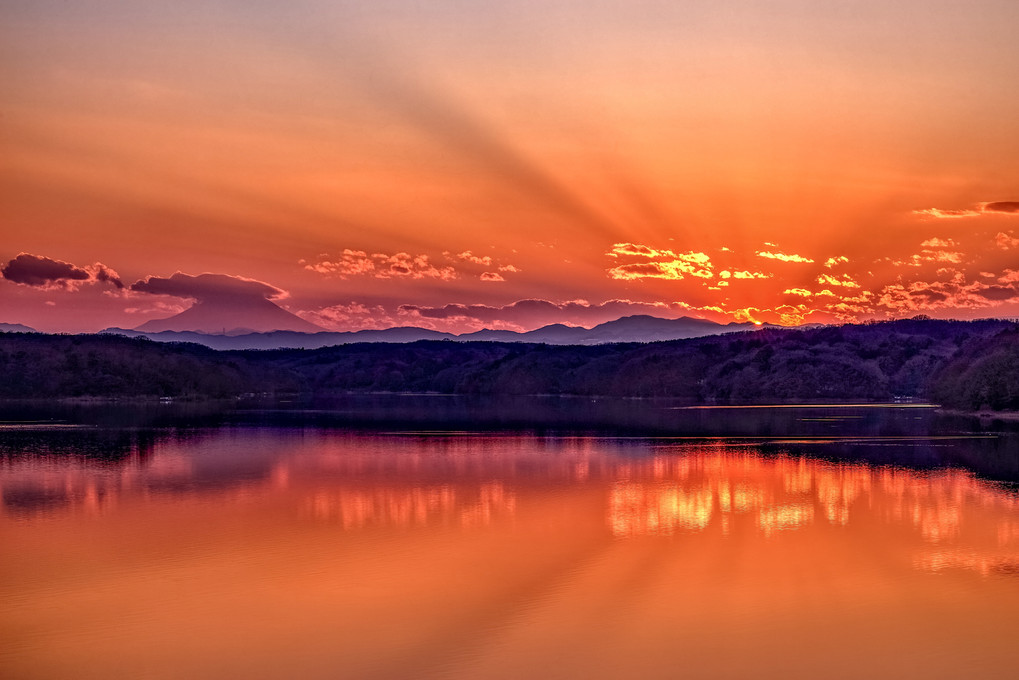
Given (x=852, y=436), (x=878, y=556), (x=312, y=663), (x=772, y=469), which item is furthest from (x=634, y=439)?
(x=312, y=663)

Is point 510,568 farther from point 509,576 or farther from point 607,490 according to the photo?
point 607,490

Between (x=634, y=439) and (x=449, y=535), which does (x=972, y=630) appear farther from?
(x=634, y=439)

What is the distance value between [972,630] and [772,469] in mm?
35517

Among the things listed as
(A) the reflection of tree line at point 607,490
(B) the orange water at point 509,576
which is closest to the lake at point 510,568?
(B) the orange water at point 509,576

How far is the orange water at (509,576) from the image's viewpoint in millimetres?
20594

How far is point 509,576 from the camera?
28.4m

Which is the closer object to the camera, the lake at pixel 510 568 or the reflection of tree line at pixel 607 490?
the lake at pixel 510 568

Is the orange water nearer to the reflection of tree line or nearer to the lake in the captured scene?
A: the lake

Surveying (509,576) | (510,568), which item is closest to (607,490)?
(510,568)

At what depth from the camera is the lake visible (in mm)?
20719

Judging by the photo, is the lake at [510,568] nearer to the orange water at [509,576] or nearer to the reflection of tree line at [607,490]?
the orange water at [509,576]

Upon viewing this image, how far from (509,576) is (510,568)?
1157mm

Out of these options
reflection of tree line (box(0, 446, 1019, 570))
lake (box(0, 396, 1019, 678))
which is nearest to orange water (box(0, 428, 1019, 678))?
lake (box(0, 396, 1019, 678))

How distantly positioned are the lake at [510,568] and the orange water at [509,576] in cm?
10
